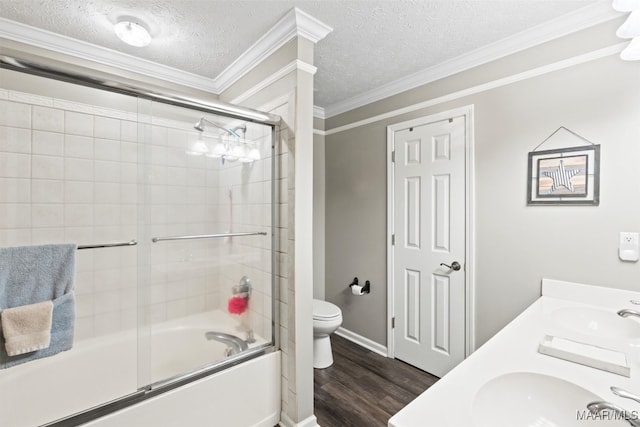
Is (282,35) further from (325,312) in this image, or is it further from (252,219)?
(325,312)

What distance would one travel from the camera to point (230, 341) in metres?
1.88

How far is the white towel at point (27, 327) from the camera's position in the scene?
115 cm

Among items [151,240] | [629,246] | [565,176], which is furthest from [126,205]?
[629,246]

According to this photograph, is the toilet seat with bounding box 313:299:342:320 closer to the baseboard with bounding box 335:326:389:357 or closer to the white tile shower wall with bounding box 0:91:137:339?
the baseboard with bounding box 335:326:389:357

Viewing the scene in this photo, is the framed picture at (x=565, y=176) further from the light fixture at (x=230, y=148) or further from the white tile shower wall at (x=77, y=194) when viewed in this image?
the white tile shower wall at (x=77, y=194)

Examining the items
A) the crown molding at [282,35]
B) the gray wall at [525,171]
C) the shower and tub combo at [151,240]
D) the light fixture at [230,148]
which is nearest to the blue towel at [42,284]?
the shower and tub combo at [151,240]

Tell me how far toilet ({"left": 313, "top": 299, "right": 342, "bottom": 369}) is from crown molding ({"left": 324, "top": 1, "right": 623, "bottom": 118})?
1.96 metres

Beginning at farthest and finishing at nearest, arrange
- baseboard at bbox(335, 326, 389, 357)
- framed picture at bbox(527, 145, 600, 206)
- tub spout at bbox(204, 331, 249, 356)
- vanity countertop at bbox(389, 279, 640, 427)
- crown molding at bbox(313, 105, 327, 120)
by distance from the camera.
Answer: crown molding at bbox(313, 105, 327, 120), baseboard at bbox(335, 326, 389, 357), tub spout at bbox(204, 331, 249, 356), framed picture at bbox(527, 145, 600, 206), vanity countertop at bbox(389, 279, 640, 427)

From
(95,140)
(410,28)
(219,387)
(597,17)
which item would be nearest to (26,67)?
(95,140)

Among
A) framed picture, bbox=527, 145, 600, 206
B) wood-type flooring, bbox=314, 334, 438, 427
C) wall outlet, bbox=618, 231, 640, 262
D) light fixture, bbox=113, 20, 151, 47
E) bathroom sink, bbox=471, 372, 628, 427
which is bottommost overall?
wood-type flooring, bbox=314, 334, 438, 427

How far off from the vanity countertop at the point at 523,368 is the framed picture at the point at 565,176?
1.71 feet

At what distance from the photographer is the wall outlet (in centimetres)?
147

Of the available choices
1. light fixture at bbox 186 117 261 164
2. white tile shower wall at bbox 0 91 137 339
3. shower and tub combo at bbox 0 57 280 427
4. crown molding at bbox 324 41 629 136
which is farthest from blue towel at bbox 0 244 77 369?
crown molding at bbox 324 41 629 136

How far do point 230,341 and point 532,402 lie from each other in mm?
1599
